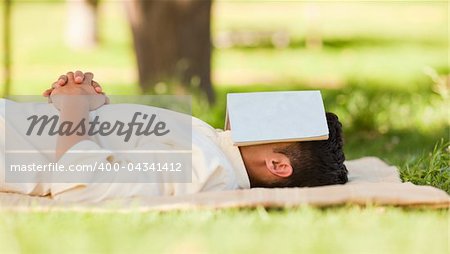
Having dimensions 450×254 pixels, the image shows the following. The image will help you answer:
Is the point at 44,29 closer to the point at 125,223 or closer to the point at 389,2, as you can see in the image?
the point at 389,2

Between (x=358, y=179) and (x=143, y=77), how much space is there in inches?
191

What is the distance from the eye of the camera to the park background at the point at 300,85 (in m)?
3.19

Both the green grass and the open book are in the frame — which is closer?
the green grass

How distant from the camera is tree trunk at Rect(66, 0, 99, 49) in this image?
17.4 meters

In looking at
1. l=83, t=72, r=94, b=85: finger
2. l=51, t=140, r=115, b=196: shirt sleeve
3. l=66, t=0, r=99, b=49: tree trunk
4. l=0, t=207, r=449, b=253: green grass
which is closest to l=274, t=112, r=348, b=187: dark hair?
l=0, t=207, r=449, b=253: green grass

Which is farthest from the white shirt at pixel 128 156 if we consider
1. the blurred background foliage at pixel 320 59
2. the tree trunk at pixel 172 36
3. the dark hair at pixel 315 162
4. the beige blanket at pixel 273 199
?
the tree trunk at pixel 172 36

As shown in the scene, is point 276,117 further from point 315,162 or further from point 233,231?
point 233,231

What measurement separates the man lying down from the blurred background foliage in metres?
0.91

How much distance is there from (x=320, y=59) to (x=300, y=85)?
5.16 meters

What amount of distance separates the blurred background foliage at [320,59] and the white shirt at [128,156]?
1249 mm

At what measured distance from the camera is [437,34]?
19.5m

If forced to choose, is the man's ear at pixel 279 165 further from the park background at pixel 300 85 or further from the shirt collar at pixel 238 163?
the park background at pixel 300 85

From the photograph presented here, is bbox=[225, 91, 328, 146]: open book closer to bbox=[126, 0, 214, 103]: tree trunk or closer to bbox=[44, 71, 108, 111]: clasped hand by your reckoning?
bbox=[44, 71, 108, 111]: clasped hand

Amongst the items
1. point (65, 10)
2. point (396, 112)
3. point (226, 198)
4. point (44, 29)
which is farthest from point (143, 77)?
point (65, 10)
